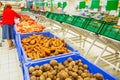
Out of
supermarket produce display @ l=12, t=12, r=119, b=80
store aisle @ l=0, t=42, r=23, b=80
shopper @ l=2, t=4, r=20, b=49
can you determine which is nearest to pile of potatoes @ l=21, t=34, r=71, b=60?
supermarket produce display @ l=12, t=12, r=119, b=80

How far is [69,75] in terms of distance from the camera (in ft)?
→ 4.70

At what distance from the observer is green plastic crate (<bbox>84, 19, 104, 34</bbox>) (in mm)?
2523

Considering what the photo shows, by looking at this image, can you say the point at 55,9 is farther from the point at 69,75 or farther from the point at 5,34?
the point at 69,75

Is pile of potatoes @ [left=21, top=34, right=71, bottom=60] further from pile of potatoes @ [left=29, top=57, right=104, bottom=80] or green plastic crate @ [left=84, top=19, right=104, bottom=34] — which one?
green plastic crate @ [left=84, top=19, right=104, bottom=34]

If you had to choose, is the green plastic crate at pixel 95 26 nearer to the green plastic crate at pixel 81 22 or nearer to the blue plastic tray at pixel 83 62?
the green plastic crate at pixel 81 22

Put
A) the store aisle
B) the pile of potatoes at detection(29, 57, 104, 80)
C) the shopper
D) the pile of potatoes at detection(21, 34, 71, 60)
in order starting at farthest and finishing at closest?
the shopper
the store aisle
the pile of potatoes at detection(21, 34, 71, 60)
the pile of potatoes at detection(29, 57, 104, 80)

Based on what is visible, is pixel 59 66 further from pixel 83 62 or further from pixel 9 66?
pixel 9 66

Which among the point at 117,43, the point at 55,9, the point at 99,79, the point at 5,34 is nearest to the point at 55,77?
the point at 99,79

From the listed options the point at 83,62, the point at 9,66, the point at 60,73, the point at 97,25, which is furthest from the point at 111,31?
the point at 9,66

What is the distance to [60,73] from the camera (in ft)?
4.59

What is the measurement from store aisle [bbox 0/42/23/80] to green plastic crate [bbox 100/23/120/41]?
1.81 metres

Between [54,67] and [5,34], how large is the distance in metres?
3.60

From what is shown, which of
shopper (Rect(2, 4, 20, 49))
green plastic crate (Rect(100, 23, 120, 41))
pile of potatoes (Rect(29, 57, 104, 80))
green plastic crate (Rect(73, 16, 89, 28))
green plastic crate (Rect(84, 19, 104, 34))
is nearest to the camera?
pile of potatoes (Rect(29, 57, 104, 80))

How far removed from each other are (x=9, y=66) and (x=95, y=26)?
7.16 feet
